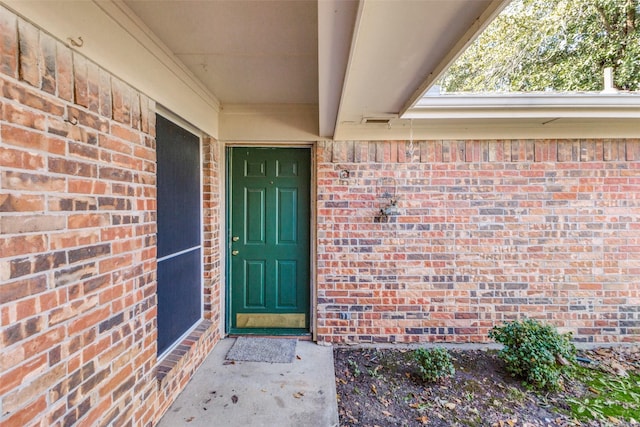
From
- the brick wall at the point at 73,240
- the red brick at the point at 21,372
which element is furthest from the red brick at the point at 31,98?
the red brick at the point at 21,372

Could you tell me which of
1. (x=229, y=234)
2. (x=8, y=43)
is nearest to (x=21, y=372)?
(x=8, y=43)

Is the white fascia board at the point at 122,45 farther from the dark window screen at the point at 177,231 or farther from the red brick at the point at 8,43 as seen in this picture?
the dark window screen at the point at 177,231

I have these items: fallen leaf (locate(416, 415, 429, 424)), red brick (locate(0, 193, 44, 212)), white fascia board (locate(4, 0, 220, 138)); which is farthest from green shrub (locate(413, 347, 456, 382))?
white fascia board (locate(4, 0, 220, 138))

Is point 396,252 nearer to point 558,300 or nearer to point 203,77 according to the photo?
point 558,300

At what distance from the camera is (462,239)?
299 centimetres

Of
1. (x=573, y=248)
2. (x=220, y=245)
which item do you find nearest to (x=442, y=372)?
(x=573, y=248)

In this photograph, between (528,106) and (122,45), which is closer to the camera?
Answer: (122,45)

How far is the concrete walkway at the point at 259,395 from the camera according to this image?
201cm

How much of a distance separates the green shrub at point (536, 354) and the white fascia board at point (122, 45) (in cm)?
340

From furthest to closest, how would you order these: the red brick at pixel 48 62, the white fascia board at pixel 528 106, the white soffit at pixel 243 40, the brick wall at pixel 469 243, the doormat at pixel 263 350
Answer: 1. the brick wall at pixel 469 243
2. the doormat at pixel 263 350
3. the white fascia board at pixel 528 106
4. the white soffit at pixel 243 40
5. the red brick at pixel 48 62

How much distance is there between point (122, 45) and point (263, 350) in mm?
2695

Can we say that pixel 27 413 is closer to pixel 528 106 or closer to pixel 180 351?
pixel 180 351

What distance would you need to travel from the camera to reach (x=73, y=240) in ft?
4.26

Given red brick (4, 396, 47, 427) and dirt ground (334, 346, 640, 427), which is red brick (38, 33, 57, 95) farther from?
dirt ground (334, 346, 640, 427)
